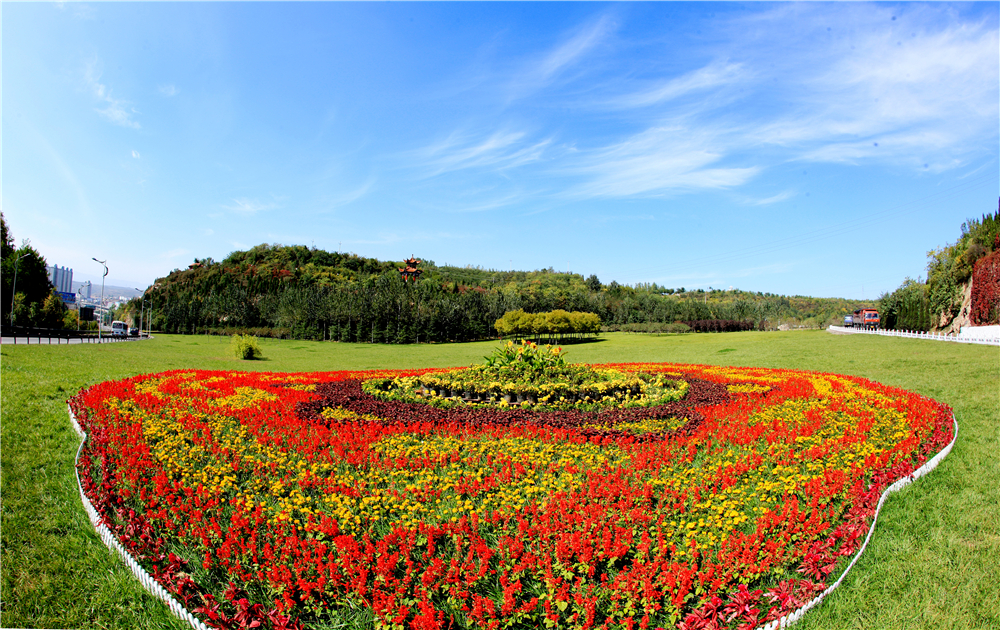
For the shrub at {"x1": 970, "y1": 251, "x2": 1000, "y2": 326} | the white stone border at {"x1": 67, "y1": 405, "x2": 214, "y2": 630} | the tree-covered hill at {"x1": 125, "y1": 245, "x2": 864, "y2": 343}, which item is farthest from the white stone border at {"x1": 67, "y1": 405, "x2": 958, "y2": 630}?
the tree-covered hill at {"x1": 125, "y1": 245, "x2": 864, "y2": 343}

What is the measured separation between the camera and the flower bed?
356 cm

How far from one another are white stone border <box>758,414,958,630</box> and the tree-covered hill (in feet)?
153

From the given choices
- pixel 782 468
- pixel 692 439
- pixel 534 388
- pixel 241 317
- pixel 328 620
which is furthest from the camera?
pixel 241 317

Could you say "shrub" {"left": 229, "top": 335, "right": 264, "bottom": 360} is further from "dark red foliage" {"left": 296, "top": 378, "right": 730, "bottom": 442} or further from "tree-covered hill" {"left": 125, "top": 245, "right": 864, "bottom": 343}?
"tree-covered hill" {"left": 125, "top": 245, "right": 864, "bottom": 343}

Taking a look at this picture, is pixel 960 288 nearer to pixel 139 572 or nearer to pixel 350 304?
pixel 139 572

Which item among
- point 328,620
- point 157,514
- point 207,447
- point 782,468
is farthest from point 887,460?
point 207,447

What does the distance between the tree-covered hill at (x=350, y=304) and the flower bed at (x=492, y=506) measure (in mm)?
44305

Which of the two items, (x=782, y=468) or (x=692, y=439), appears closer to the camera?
(x=782, y=468)

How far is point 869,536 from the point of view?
15.3 ft

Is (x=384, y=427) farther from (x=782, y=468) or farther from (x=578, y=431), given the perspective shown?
(x=782, y=468)

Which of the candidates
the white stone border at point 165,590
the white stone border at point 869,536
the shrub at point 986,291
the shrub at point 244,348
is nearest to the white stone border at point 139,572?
the white stone border at point 165,590

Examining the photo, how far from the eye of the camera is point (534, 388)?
9.41 metres

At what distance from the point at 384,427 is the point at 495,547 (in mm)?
3784

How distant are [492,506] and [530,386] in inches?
187
